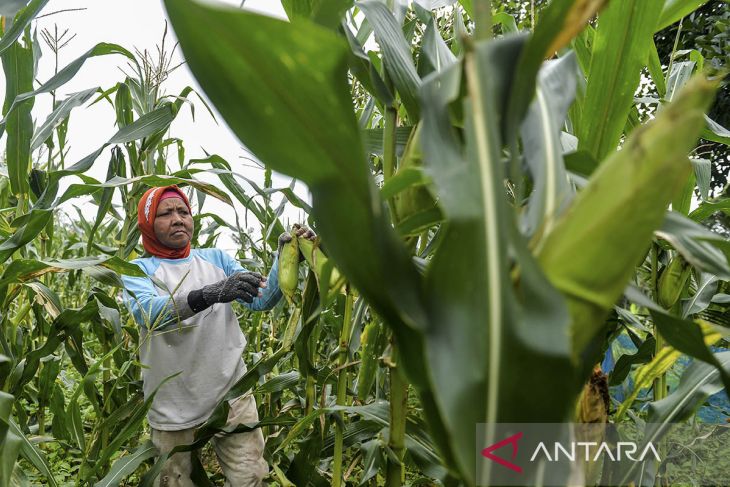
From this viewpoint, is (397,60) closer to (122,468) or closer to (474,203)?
(474,203)

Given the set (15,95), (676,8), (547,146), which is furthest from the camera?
(15,95)

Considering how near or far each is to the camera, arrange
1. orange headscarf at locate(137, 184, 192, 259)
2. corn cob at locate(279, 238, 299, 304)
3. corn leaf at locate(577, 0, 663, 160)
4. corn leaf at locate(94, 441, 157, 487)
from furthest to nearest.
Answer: orange headscarf at locate(137, 184, 192, 259)
corn leaf at locate(94, 441, 157, 487)
corn cob at locate(279, 238, 299, 304)
corn leaf at locate(577, 0, 663, 160)

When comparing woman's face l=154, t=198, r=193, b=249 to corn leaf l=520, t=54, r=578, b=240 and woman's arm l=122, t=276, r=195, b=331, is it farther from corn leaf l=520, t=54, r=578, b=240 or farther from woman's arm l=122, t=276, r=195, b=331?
corn leaf l=520, t=54, r=578, b=240

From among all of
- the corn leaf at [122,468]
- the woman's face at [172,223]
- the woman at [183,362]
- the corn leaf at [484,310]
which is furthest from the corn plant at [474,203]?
the woman's face at [172,223]

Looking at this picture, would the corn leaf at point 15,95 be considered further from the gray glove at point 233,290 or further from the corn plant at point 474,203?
the corn plant at point 474,203

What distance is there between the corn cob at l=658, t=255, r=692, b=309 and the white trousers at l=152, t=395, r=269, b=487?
4.73ft

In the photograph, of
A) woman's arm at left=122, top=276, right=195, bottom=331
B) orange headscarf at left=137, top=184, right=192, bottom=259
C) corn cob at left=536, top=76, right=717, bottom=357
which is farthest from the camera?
orange headscarf at left=137, top=184, right=192, bottom=259

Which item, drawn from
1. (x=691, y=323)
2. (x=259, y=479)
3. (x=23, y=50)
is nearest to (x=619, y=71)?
(x=691, y=323)

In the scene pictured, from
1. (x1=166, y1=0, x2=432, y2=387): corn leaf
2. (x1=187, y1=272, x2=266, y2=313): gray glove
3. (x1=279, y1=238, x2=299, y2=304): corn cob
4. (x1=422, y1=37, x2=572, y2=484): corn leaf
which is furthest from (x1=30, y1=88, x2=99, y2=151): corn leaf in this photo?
(x1=422, y1=37, x2=572, y2=484): corn leaf

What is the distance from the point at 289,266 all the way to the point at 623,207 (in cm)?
92

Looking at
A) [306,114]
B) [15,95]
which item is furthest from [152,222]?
[306,114]

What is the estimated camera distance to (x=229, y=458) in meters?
2.03

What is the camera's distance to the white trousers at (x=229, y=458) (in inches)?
79.4

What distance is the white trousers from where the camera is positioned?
202cm
